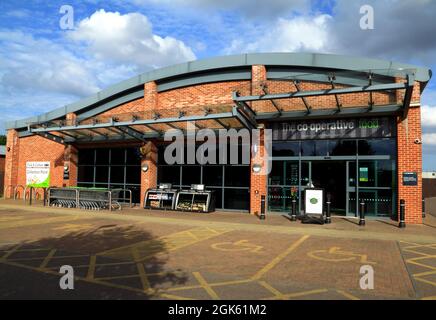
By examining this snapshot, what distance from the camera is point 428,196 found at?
34.8m

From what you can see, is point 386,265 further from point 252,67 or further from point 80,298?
point 252,67

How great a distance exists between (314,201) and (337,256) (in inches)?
218

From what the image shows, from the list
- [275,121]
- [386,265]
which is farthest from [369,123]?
[386,265]

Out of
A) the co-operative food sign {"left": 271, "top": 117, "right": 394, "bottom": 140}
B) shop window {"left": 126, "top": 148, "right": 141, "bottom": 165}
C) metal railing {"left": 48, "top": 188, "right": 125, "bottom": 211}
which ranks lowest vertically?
metal railing {"left": 48, "top": 188, "right": 125, "bottom": 211}

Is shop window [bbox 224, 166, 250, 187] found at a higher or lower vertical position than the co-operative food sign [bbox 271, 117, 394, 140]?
lower

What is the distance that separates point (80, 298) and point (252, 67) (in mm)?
13124

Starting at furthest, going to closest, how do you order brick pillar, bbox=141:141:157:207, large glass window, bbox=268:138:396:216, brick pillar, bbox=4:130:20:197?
brick pillar, bbox=4:130:20:197 < brick pillar, bbox=141:141:157:207 < large glass window, bbox=268:138:396:216

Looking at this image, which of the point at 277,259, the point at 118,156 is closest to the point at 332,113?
the point at 277,259

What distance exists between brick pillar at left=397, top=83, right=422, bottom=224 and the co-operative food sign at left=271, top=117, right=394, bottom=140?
0.57 meters

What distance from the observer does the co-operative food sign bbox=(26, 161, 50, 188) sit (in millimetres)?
23356

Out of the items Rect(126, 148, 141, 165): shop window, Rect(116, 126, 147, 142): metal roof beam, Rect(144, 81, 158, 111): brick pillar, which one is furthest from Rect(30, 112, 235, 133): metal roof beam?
Rect(126, 148, 141, 165): shop window

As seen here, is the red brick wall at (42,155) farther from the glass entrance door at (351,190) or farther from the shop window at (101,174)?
the glass entrance door at (351,190)

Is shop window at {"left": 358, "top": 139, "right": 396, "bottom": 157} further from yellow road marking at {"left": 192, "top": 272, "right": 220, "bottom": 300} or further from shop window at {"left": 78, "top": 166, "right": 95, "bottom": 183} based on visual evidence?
shop window at {"left": 78, "top": 166, "right": 95, "bottom": 183}
